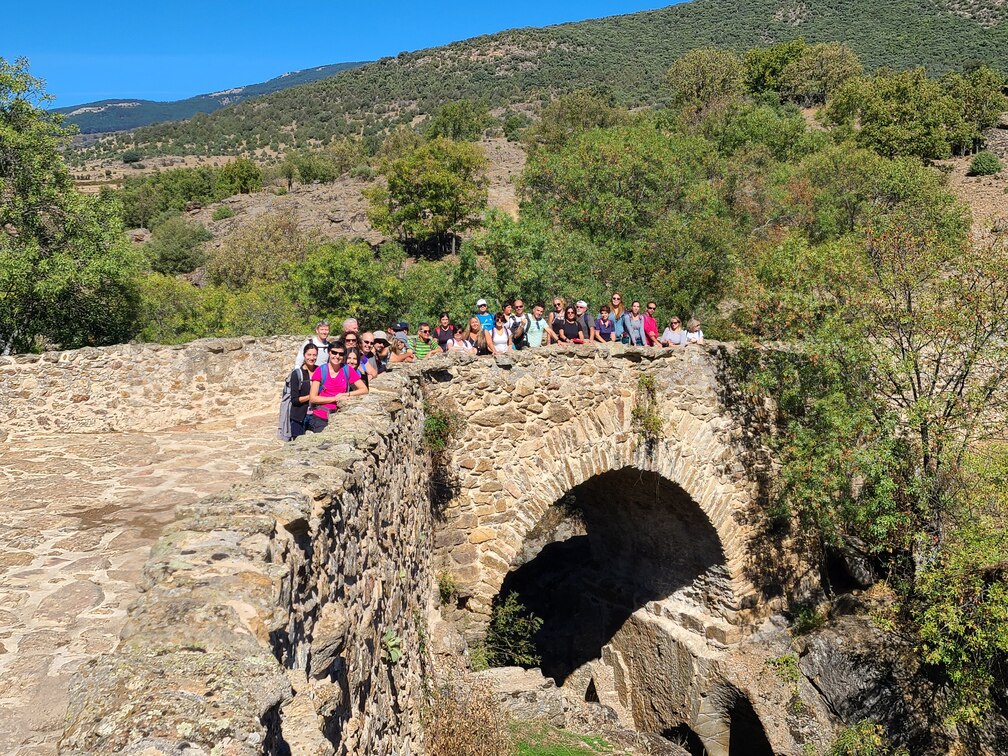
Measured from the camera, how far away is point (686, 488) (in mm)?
10336

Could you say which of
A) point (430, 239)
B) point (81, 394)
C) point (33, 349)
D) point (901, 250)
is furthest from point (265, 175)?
point (901, 250)

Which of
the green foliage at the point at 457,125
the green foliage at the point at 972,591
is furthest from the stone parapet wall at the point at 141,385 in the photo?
the green foliage at the point at 457,125

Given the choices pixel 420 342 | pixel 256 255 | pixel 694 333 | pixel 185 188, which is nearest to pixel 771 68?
pixel 256 255

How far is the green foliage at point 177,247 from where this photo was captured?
3994 cm

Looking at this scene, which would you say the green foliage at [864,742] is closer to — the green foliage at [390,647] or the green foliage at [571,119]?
the green foliage at [390,647]

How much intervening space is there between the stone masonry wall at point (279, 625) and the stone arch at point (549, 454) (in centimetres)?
275

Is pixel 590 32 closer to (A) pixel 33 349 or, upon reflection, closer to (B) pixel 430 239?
(B) pixel 430 239

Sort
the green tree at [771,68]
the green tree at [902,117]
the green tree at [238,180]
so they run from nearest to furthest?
the green tree at [902,117]
the green tree at [771,68]
the green tree at [238,180]

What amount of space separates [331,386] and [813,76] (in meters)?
54.5

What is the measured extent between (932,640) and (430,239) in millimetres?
34432

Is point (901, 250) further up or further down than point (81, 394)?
further up

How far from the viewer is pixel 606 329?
425 inches

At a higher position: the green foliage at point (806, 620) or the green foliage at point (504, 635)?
the green foliage at point (504, 635)

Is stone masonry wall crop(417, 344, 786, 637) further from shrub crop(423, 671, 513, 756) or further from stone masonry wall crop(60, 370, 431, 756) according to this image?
stone masonry wall crop(60, 370, 431, 756)
